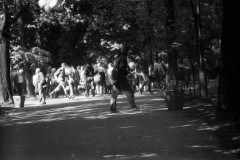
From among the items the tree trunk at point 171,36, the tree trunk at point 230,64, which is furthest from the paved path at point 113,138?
the tree trunk at point 171,36

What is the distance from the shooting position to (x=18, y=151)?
32.4 ft

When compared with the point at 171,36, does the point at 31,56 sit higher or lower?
higher

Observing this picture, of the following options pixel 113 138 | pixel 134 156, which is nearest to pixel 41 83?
pixel 113 138

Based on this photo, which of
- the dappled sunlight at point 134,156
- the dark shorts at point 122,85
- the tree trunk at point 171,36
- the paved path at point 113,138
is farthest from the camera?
the tree trunk at point 171,36

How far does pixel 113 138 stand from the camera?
11.2 m

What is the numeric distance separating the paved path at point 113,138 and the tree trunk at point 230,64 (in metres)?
0.73

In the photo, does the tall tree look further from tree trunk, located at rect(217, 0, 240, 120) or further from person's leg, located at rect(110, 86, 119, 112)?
tree trunk, located at rect(217, 0, 240, 120)

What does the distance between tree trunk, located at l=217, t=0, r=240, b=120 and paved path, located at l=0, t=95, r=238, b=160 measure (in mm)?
733

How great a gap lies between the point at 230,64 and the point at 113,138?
11.5 ft

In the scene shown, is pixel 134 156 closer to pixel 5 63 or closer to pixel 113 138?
pixel 113 138

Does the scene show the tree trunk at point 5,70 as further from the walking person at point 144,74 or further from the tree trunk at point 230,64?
the tree trunk at point 230,64

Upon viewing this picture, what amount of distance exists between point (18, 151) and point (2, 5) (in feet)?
49.1

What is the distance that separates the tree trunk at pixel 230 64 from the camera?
12.6m

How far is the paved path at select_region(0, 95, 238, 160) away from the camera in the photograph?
9023mm
